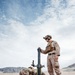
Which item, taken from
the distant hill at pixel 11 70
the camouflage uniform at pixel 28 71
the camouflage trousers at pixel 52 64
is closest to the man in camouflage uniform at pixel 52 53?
the camouflage trousers at pixel 52 64

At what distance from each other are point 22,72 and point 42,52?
3.48 m

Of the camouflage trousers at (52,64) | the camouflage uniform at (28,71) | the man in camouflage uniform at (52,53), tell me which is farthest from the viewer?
the camouflage uniform at (28,71)

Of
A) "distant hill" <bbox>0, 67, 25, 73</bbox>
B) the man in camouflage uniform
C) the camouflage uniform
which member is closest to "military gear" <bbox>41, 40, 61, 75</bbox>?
the man in camouflage uniform

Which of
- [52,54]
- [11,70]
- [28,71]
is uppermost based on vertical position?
[11,70]

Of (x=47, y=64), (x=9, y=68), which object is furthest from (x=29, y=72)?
(x=9, y=68)

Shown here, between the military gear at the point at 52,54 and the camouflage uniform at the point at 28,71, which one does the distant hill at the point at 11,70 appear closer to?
the camouflage uniform at the point at 28,71

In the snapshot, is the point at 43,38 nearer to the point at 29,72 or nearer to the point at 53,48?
the point at 53,48

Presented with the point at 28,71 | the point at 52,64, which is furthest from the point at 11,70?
the point at 52,64

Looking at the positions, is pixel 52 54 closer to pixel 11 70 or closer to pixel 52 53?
pixel 52 53

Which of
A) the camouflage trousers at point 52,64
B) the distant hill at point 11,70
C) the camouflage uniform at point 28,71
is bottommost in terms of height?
the camouflage trousers at point 52,64

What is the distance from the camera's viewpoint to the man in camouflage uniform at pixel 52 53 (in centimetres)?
794

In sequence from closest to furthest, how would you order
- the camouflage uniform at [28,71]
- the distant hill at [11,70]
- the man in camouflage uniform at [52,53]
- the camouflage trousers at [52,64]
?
the camouflage trousers at [52,64] < the man in camouflage uniform at [52,53] < the camouflage uniform at [28,71] < the distant hill at [11,70]

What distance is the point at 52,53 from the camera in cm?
804

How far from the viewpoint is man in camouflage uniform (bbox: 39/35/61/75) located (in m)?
7.94
